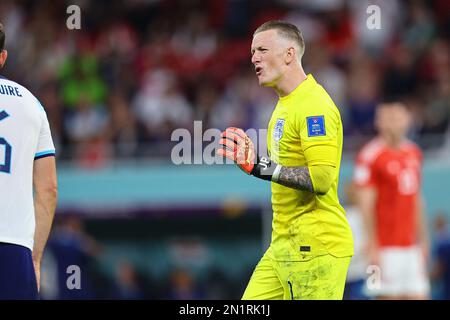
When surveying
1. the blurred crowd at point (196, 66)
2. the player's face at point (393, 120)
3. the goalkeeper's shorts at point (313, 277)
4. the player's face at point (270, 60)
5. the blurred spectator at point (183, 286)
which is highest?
the blurred crowd at point (196, 66)

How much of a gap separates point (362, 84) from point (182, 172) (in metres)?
2.92

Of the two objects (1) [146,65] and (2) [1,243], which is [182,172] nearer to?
(1) [146,65]

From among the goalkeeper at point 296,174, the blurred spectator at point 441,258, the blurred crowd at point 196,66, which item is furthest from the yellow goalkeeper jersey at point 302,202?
the blurred crowd at point 196,66

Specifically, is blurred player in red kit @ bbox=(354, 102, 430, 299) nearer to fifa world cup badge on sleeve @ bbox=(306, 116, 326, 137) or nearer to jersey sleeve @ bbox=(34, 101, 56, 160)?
fifa world cup badge on sleeve @ bbox=(306, 116, 326, 137)

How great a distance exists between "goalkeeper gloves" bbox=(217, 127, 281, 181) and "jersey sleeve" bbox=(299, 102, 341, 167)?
0.22 metres

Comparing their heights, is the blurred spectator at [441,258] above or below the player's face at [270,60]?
below

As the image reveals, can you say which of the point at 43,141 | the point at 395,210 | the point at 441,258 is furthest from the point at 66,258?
the point at 43,141

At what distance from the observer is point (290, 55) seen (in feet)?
20.9

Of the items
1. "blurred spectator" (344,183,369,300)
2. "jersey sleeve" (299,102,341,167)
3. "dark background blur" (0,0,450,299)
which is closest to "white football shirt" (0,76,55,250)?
"jersey sleeve" (299,102,341,167)

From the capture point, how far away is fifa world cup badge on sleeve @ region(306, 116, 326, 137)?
6.02 m

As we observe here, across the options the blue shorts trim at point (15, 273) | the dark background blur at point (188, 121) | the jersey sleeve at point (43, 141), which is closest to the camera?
the blue shorts trim at point (15, 273)

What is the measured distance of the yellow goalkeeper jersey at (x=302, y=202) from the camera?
618 cm

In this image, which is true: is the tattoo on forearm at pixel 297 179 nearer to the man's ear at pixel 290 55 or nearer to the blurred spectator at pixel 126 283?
the man's ear at pixel 290 55

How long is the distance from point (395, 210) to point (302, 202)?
163 inches
